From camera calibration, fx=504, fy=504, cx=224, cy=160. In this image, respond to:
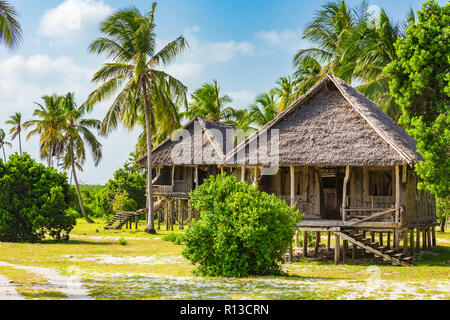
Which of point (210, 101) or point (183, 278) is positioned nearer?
point (183, 278)

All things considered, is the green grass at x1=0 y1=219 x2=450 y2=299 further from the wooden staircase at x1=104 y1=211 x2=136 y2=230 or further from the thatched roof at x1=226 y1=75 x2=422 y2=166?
the wooden staircase at x1=104 y1=211 x2=136 y2=230

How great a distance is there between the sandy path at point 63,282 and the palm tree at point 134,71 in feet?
44.8

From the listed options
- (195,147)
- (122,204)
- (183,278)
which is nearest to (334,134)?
(183,278)

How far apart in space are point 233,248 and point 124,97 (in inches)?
650

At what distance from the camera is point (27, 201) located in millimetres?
21094

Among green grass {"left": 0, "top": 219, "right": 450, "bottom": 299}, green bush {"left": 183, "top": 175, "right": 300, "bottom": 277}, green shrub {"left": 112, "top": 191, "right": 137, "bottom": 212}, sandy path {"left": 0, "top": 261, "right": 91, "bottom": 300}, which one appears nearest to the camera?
sandy path {"left": 0, "top": 261, "right": 91, "bottom": 300}

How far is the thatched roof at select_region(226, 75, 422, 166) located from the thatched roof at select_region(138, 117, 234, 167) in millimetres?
10344

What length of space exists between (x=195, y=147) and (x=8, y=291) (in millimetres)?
21274

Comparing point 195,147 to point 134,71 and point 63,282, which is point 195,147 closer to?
point 134,71

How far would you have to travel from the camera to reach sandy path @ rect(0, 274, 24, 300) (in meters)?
8.65

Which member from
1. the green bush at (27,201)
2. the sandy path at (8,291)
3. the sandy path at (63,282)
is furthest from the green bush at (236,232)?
the green bush at (27,201)

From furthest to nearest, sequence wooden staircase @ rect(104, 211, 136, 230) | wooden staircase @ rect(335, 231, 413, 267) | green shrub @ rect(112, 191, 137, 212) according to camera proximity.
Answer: green shrub @ rect(112, 191, 137, 212) < wooden staircase @ rect(104, 211, 136, 230) < wooden staircase @ rect(335, 231, 413, 267)

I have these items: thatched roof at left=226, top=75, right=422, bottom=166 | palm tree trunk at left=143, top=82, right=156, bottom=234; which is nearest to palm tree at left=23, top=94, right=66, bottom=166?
palm tree trunk at left=143, top=82, right=156, bottom=234

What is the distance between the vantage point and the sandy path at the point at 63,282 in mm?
9195
